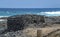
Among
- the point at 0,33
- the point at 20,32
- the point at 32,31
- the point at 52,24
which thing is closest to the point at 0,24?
the point at 0,33

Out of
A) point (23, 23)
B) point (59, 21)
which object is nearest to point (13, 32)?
point (23, 23)

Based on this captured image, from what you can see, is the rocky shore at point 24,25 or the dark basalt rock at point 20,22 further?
the dark basalt rock at point 20,22

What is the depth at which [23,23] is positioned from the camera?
490 cm

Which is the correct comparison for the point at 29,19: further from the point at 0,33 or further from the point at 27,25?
the point at 0,33

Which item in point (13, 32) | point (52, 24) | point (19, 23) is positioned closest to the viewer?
point (13, 32)

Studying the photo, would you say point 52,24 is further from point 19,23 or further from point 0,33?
point 0,33

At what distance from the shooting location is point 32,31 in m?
4.60

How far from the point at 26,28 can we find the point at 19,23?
26 cm

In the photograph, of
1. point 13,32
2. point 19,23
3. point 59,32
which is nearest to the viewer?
point 59,32

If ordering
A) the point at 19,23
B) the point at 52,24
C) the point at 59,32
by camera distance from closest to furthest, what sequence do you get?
the point at 59,32, the point at 19,23, the point at 52,24

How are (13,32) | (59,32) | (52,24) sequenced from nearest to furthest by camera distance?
(59,32) → (13,32) → (52,24)

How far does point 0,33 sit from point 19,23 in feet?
2.10

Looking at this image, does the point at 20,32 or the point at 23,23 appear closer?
the point at 20,32

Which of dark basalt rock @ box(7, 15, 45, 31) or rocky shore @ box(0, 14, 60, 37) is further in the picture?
dark basalt rock @ box(7, 15, 45, 31)
